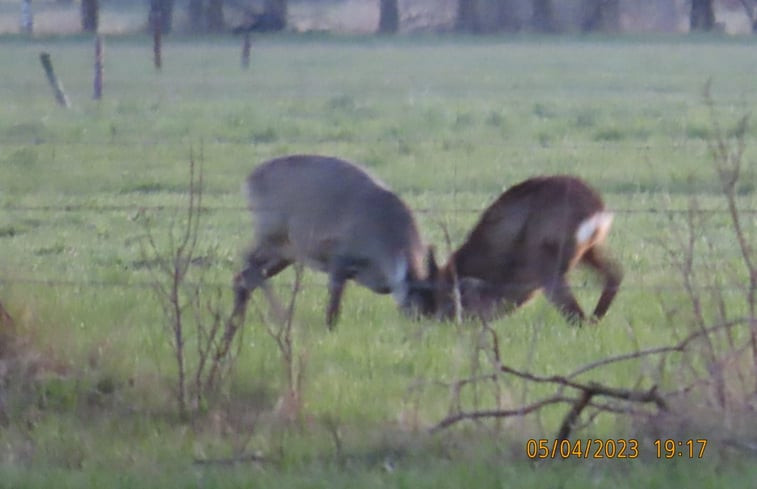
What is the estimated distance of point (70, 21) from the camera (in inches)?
2682

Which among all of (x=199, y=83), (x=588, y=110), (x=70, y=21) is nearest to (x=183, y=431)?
(x=588, y=110)

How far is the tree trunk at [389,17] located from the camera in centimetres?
6306

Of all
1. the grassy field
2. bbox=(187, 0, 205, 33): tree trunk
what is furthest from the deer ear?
bbox=(187, 0, 205, 33): tree trunk

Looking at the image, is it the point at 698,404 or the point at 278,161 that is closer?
the point at 698,404

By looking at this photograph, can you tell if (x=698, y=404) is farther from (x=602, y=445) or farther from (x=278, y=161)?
(x=278, y=161)

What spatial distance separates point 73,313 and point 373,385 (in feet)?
7.20

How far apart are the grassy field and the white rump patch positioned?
49cm

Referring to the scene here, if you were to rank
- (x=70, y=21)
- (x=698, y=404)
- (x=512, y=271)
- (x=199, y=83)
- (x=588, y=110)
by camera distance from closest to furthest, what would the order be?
(x=698, y=404) → (x=512, y=271) → (x=588, y=110) → (x=199, y=83) → (x=70, y=21)

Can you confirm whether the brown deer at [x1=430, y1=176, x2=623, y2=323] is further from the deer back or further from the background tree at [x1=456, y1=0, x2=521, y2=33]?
the background tree at [x1=456, y1=0, x2=521, y2=33]

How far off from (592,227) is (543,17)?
5563cm

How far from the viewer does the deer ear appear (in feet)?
31.9
